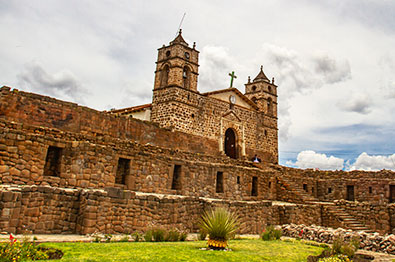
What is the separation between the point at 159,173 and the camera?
1473 cm

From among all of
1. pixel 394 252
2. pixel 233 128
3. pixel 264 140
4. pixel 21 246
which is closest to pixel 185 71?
pixel 233 128

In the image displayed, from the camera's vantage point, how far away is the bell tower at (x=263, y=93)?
114 ft

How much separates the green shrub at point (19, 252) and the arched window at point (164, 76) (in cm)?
2185

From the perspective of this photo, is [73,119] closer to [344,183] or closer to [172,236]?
[172,236]

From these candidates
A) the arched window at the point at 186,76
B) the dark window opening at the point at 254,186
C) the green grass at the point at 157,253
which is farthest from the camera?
the arched window at the point at 186,76

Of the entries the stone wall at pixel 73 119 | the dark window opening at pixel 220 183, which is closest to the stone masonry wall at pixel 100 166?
the dark window opening at pixel 220 183

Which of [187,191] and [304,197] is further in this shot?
[304,197]

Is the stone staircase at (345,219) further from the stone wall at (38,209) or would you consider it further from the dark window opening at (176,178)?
the stone wall at (38,209)

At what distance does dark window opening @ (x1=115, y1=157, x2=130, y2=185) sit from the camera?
13.7 metres

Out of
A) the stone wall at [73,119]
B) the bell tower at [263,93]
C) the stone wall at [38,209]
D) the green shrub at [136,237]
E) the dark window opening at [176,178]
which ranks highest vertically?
the bell tower at [263,93]

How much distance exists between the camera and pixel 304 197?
21.2 metres

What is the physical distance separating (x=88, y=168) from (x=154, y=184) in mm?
3344

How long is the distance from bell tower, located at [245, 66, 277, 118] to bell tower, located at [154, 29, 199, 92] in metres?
9.35

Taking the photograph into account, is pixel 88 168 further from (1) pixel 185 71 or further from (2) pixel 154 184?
(1) pixel 185 71
